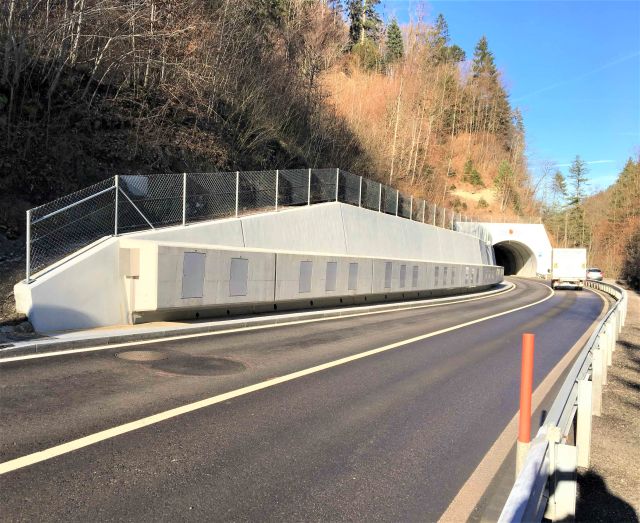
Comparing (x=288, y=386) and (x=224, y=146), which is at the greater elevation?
(x=224, y=146)

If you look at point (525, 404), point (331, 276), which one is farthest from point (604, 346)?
point (331, 276)

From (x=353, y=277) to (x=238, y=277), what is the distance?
6.00 m

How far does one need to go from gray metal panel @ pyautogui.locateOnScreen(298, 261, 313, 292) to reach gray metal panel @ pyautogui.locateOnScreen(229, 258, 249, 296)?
8.36ft

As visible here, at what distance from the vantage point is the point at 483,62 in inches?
3393

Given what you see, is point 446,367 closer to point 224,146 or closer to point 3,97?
point 3,97

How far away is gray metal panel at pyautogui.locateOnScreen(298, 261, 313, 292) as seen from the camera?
15.3 m

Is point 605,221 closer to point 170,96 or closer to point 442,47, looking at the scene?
point 442,47

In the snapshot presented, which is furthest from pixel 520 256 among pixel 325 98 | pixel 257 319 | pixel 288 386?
pixel 288 386

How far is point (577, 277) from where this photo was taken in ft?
130

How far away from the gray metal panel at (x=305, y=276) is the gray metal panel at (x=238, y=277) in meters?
2.55

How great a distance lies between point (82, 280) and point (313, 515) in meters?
8.38

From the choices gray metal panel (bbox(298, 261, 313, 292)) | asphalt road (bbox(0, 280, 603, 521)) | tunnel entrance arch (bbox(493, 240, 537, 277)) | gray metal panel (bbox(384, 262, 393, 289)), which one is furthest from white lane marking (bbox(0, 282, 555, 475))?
tunnel entrance arch (bbox(493, 240, 537, 277))

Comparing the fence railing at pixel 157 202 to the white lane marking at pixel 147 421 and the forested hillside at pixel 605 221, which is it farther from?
the forested hillside at pixel 605 221

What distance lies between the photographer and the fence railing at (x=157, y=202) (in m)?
10.8
